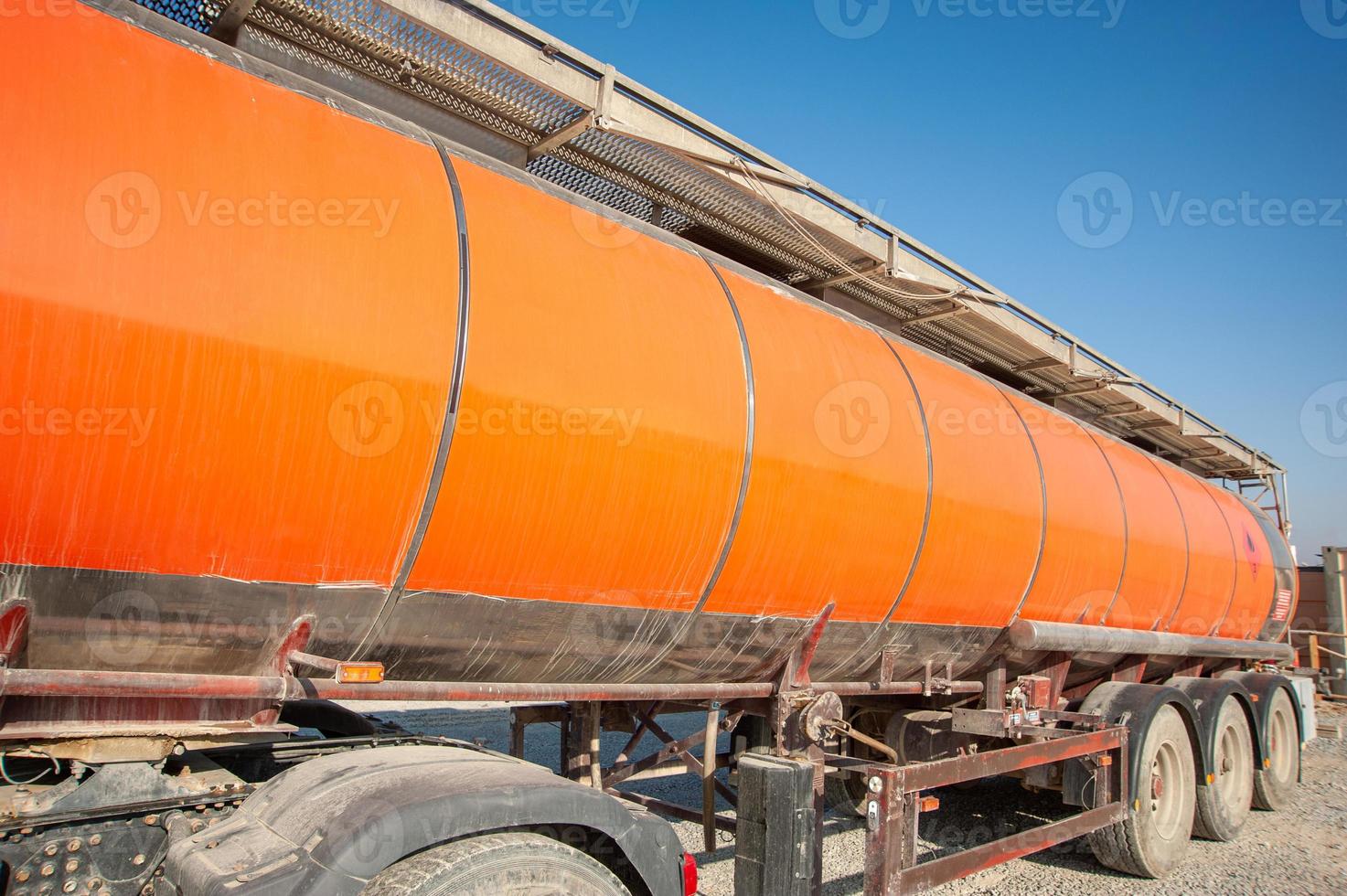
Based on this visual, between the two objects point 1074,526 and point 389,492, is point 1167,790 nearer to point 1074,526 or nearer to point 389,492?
point 1074,526

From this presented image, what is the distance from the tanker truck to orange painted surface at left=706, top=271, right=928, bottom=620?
0.06 feet

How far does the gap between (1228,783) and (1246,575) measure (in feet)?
6.66

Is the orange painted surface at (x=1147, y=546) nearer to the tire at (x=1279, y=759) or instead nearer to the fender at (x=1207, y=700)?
the fender at (x=1207, y=700)

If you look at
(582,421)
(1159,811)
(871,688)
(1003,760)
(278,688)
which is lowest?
(1159,811)

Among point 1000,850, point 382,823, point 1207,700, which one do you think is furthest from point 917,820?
point 1207,700

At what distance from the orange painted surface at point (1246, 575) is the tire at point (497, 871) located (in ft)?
24.5

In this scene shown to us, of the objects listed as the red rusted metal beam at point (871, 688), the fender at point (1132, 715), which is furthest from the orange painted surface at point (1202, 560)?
the red rusted metal beam at point (871, 688)

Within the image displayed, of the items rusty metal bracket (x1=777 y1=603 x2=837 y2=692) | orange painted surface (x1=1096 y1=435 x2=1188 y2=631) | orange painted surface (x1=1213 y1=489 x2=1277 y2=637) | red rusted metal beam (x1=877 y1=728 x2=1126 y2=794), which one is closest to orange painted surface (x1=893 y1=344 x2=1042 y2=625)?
rusty metal bracket (x1=777 y1=603 x2=837 y2=692)

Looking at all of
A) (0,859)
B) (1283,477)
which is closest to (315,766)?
(0,859)

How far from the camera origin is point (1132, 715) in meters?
6.07

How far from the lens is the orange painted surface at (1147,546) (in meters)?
6.36

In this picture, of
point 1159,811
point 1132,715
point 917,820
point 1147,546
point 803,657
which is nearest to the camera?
point 803,657

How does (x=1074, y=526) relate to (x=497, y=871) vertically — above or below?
above

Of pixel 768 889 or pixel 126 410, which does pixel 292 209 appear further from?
pixel 768 889
